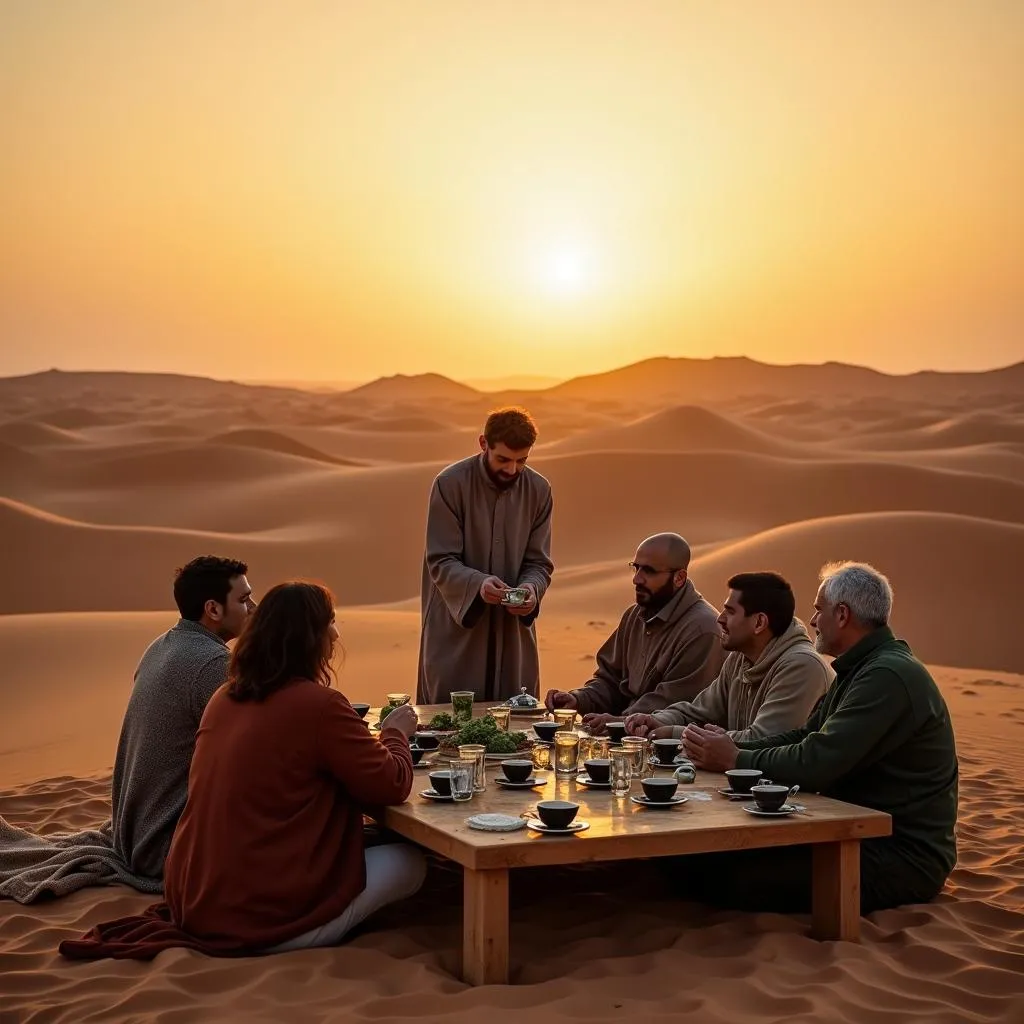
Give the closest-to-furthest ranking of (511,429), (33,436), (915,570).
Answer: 1. (511,429)
2. (915,570)
3. (33,436)

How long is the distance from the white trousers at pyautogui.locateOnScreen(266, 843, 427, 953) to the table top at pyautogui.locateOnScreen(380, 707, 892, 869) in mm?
211

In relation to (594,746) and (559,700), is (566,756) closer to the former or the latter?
(594,746)

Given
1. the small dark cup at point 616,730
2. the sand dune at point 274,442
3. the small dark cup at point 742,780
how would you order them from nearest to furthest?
the small dark cup at point 742,780, the small dark cup at point 616,730, the sand dune at point 274,442

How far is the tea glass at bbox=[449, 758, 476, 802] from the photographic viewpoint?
5.29 m

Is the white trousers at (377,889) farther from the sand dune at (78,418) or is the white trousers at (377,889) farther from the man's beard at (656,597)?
the sand dune at (78,418)

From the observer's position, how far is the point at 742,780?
5395 mm

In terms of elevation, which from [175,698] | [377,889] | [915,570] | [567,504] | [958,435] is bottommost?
[377,889]

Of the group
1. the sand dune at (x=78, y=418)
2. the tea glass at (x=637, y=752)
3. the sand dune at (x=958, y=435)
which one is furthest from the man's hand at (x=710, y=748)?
the sand dune at (x=78, y=418)

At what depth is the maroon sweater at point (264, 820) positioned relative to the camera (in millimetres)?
4949

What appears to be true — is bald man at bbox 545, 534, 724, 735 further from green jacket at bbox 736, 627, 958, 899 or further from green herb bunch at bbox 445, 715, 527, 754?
green jacket at bbox 736, 627, 958, 899

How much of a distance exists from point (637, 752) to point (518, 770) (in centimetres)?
49

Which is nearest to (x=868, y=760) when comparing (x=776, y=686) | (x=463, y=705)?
(x=776, y=686)

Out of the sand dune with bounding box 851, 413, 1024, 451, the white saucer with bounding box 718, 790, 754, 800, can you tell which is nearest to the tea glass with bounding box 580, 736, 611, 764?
the white saucer with bounding box 718, 790, 754, 800

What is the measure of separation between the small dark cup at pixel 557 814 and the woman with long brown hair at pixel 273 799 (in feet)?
2.11
